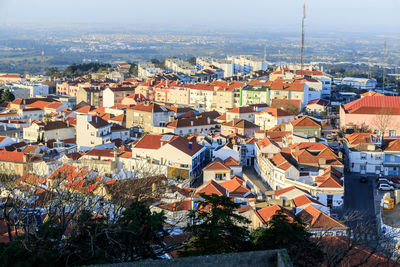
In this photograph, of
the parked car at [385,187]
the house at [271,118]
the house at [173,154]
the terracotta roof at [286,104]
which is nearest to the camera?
the parked car at [385,187]

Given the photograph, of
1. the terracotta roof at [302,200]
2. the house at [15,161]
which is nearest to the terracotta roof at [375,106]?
the terracotta roof at [302,200]

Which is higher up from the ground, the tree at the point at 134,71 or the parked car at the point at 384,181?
the tree at the point at 134,71

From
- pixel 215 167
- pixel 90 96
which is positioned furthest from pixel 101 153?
pixel 90 96

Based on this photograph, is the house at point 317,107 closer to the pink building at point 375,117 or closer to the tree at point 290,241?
the pink building at point 375,117

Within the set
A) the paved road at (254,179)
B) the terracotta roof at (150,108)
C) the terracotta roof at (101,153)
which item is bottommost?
the paved road at (254,179)

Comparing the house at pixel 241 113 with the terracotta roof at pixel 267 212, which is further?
the house at pixel 241 113

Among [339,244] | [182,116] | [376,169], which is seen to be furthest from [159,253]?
[182,116]
